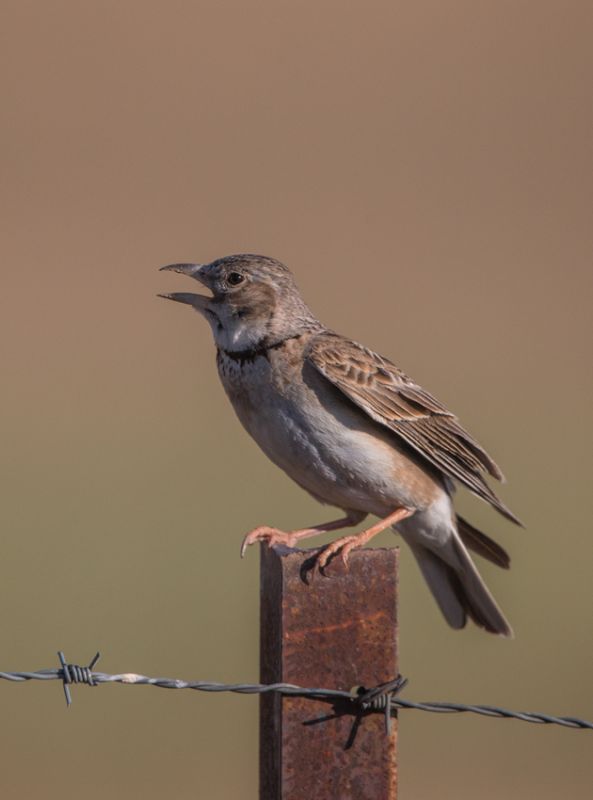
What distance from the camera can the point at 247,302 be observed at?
6.87 meters

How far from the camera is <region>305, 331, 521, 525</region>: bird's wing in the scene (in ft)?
21.5

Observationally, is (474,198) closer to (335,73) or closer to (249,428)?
(335,73)

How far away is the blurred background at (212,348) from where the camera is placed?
35.7 ft

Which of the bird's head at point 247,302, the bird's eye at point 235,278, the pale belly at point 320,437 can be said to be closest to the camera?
the pale belly at point 320,437

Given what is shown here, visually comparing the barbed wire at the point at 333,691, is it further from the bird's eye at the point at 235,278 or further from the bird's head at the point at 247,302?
the bird's eye at the point at 235,278

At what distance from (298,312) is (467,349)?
1044cm

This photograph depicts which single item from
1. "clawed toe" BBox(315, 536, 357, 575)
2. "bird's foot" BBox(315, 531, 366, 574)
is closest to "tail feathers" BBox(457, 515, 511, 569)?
"bird's foot" BBox(315, 531, 366, 574)

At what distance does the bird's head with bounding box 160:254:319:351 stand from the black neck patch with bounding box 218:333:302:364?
0.06 ft

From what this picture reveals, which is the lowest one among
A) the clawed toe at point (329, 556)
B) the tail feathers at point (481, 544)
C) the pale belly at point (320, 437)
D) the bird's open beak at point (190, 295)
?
the clawed toe at point (329, 556)

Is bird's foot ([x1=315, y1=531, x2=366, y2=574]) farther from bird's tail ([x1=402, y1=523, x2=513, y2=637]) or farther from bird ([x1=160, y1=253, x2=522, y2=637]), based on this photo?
bird's tail ([x1=402, y1=523, x2=513, y2=637])

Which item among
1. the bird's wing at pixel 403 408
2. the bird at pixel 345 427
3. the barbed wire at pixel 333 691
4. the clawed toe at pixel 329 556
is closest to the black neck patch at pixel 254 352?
the bird at pixel 345 427

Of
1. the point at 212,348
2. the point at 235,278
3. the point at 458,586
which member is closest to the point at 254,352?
the point at 235,278

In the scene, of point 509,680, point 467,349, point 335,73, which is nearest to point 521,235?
point 467,349

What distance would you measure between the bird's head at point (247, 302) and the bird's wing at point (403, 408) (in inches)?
8.1
